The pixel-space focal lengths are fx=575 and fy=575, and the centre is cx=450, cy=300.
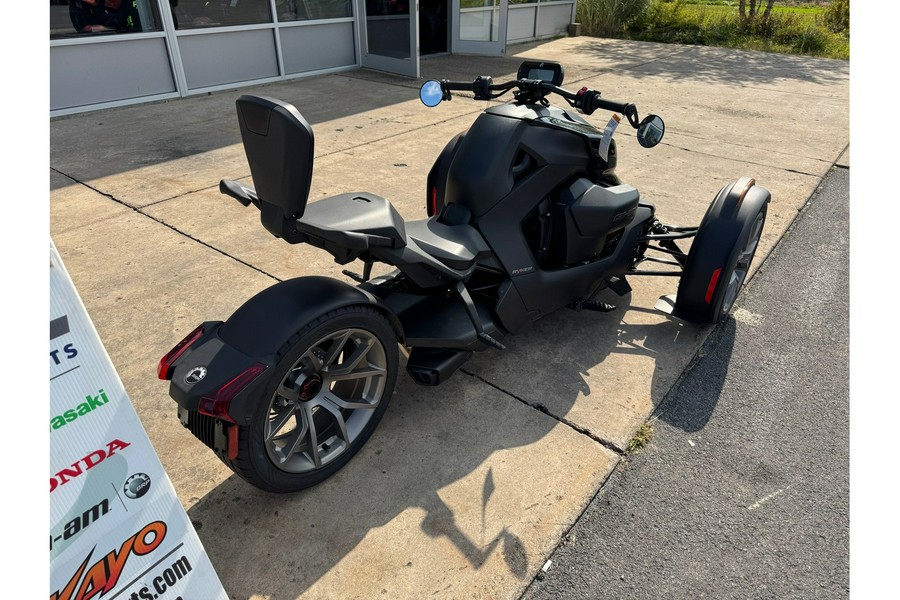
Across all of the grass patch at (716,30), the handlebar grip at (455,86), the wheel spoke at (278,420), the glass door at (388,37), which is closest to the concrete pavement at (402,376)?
the wheel spoke at (278,420)

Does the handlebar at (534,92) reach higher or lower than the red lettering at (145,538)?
higher

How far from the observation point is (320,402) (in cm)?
224

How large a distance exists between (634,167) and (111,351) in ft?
16.2

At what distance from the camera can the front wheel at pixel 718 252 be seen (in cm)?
301

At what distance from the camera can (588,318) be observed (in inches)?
135

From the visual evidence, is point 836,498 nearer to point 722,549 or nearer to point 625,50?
point 722,549

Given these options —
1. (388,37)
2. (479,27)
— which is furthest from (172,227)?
(479,27)

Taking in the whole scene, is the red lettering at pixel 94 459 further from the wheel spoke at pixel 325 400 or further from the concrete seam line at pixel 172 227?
the concrete seam line at pixel 172 227

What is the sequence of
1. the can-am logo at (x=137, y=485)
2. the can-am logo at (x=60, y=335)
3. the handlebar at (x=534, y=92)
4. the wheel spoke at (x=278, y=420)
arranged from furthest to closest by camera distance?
1. the handlebar at (x=534, y=92)
2. the wheel spoke at (x=278, y=420)
3. the can-am logo at (x=137, y=485)
4. the can-am logo at (x=60, y=335)

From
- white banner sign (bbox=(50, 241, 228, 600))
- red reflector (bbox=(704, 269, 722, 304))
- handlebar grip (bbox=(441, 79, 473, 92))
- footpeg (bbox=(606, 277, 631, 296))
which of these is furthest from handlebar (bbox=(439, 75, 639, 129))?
white banner sign (bbox=(50, 241, 228, 600))

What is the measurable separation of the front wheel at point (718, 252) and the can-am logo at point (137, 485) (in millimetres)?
2666

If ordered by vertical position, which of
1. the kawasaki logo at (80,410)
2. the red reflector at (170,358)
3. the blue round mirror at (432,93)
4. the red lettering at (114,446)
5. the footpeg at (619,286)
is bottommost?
the footpeg at (619,286)

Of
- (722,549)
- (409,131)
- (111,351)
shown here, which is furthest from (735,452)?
(409,131)

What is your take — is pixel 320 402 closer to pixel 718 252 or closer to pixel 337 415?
pixel 337 415
